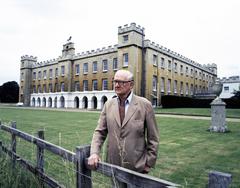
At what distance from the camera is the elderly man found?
98.6 inches

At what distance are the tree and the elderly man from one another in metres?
73.0

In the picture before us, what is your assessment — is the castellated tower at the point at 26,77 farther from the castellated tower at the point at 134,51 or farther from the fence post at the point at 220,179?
the fence post at the point at 220,179

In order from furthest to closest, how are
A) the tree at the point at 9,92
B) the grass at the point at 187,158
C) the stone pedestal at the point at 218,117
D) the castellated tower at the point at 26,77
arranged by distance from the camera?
1. the tree at the point at 9,92
2. the castellated tower at the point at 26,77
3. the stone pedestal at the point at 218,117
4. the grass at the point at 187,158

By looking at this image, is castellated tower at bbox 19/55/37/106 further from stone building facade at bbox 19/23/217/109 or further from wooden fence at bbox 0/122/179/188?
wooden fence at bbox 0/122/179/188

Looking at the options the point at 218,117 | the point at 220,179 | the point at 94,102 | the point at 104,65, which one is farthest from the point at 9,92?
the point at 220,179

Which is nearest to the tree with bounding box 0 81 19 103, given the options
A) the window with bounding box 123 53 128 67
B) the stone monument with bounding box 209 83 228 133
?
the window with bounding box 123 53 128 67

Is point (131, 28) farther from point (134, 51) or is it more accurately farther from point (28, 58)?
point (28, 58)

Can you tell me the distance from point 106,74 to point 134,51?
6.95 metres

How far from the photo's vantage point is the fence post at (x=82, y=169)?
2.46 meters

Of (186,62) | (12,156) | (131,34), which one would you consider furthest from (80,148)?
(186,62)

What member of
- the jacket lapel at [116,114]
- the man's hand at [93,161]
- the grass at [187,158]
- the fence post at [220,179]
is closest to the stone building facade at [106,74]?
the grass at [187,158]

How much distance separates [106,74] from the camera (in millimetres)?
36469

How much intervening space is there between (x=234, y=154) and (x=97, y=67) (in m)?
32.9

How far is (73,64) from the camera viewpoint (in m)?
42.4
